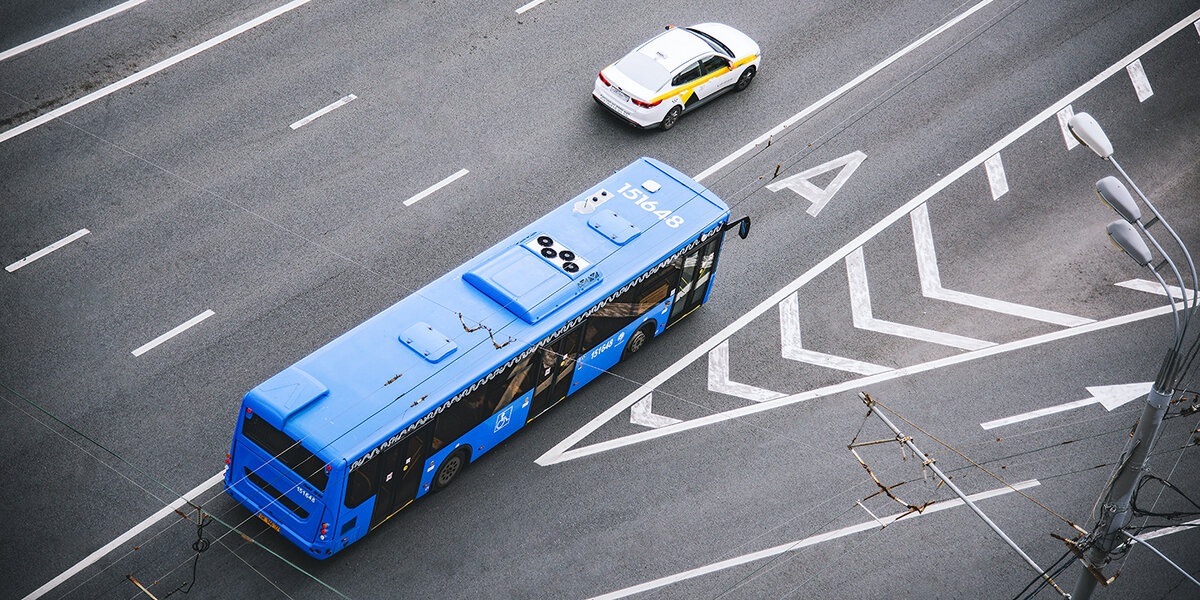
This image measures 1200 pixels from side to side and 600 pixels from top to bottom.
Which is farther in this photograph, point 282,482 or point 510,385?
point 510,385

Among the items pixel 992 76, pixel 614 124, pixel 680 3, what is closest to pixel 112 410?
pixel 614 124

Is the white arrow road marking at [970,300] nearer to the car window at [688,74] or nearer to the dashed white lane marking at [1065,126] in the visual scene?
the dashed white lane marking at [1065,126]

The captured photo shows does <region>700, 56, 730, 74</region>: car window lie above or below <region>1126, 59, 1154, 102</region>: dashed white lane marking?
below

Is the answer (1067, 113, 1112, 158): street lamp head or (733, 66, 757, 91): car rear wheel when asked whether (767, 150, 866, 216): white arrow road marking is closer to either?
(733, 66, 757, 91): car rear wheel

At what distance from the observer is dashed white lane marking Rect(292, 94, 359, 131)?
82.4 ft

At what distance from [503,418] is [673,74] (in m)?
10.8

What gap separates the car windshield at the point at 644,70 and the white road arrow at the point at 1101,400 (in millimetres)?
10733

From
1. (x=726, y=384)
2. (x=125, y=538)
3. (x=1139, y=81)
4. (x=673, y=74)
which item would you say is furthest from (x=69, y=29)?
(x=1139, y=81)

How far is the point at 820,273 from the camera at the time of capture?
2364cm

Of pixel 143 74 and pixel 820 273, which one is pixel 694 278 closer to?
pixel 820 273

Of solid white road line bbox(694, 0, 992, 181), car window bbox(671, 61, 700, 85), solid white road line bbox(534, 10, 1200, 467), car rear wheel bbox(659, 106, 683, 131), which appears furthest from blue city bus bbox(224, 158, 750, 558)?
car window bbox(671, 61, 700, 85)

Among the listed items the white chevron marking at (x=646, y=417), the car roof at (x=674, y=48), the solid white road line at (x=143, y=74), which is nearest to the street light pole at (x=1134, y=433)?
the white chevron marking at (x=646, y=417)

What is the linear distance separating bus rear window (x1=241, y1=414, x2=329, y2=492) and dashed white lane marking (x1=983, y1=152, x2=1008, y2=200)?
17124mm

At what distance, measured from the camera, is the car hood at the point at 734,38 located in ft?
89.7
